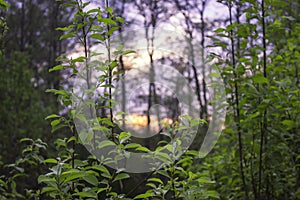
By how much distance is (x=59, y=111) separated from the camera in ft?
14.5

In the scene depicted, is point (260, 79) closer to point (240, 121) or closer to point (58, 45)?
point (240, 121)

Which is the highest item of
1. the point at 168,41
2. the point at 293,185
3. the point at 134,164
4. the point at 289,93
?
the point at 168,41

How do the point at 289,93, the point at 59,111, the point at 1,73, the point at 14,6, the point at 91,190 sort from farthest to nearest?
the point at 14,6 < the point at 59,111 < the point at 1,73 < the point at 289,93 < the point at 91,190

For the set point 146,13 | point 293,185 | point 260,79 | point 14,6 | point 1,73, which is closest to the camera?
point 260,79

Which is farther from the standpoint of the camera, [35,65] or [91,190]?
[35,65]

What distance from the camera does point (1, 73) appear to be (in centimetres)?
408

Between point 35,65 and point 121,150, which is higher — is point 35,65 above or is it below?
above

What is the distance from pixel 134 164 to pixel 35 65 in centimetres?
369

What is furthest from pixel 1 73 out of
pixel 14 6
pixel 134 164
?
pixel 134 164

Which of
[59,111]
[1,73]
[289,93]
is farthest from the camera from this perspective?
[59,111]

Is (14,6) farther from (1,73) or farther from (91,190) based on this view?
(91,190)

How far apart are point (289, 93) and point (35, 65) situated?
3828 mm

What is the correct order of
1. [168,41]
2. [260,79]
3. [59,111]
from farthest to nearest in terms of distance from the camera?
[59,111]
[168,41]
[260,79]

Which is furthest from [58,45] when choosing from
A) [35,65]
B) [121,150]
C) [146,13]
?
[121,150]
